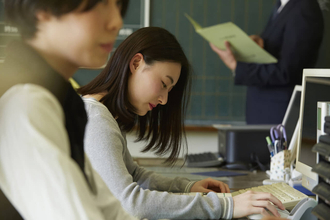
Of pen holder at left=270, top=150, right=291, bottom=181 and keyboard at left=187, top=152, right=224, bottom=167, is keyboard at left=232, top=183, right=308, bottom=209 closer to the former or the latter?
pen holder at left=270, top=150, right=291, bottom=181

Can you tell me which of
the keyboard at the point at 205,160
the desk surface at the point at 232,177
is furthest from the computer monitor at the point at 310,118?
the keyboard at the point at 205,160

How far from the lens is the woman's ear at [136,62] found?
1103 mm

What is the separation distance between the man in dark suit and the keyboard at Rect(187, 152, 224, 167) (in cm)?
43

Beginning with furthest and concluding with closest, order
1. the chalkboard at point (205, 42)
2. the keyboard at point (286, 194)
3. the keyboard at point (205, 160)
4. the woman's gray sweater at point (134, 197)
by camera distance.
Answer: the chalkboard at point (205, 42) < the keyboard at point (205, 160) < the keyboard at point (286, 194) < the woman's gray sweater at point (134, 197)

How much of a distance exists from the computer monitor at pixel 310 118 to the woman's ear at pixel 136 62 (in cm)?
50

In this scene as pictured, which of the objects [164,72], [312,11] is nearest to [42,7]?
[164,72]

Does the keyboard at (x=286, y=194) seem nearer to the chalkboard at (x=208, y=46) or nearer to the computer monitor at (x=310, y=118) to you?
the computer monitor at (x=310, y=118)

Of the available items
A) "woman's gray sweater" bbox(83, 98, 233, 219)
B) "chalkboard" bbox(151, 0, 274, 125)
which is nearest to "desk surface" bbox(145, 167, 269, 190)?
"woman's gray sweater" bbox(83, 98, 233, 219)

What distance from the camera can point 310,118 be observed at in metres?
1.20

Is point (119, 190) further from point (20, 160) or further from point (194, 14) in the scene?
point (194, 14)

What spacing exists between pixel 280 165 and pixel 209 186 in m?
0.45

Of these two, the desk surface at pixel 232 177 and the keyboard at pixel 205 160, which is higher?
the desk surface at pixel 232 177

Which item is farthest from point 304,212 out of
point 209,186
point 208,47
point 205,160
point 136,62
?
point 208,47

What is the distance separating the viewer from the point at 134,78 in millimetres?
1127
